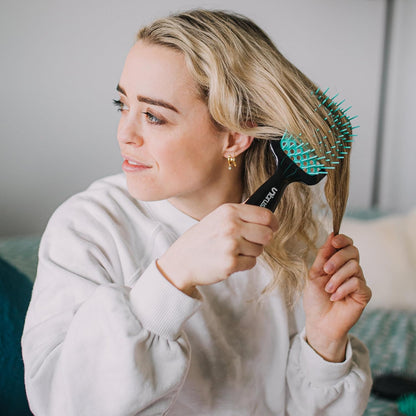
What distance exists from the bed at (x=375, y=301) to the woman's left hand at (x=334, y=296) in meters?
0.40

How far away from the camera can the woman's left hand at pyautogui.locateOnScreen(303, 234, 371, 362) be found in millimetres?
867

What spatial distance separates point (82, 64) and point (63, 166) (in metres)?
0.42

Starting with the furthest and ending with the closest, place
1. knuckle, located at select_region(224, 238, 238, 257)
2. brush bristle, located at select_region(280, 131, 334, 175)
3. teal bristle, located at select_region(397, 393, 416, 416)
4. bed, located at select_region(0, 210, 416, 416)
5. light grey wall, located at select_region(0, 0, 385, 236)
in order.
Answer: light grey wall, located at select_region(0, 0, 385, 236), teal bristle, located at select_region(397, 393, 416, 416), bed, located at select_region(0, 210, 416, 416), brush bristle, located at select_region(280, 131, 334, 175), knuckle, located at select_region(224, 238, 238, 257)

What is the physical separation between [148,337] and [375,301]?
1272mm

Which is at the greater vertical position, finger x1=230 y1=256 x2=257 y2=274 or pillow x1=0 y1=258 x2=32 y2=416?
finger x1=230 y1=256 x2=257 y2=274

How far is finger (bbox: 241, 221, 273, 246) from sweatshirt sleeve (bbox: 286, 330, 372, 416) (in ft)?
1.10

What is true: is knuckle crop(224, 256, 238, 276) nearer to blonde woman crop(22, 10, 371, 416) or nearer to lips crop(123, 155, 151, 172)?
blonde woman crop(22, 10, 371, 416)

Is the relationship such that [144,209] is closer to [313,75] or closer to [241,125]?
[241,125]

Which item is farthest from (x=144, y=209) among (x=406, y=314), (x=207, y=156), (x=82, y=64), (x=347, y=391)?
(x=82, y=64)

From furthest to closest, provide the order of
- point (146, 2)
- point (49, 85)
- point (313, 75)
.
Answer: point (313, 75) → point (146, 2) → point (49, 85)

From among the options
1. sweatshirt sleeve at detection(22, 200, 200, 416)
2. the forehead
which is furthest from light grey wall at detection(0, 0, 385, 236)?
sweatshirt sleeve at detection(22, 200, 200, 416)

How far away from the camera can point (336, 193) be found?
898mm

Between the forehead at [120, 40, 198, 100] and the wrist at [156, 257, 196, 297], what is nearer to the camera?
the wrist at [156, 257, 196, 297]

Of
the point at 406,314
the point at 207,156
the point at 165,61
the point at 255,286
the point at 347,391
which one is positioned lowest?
the point at 406,314
